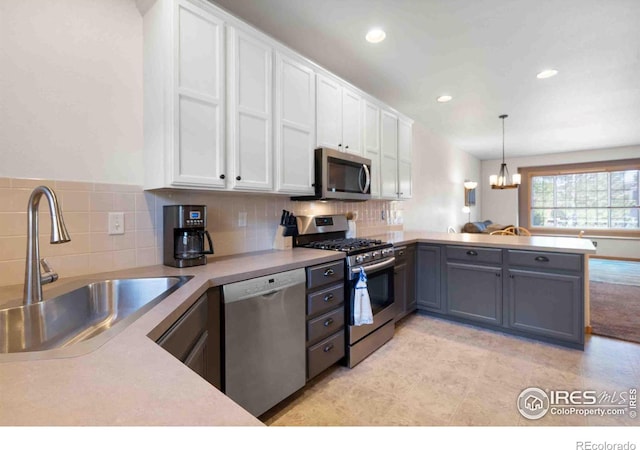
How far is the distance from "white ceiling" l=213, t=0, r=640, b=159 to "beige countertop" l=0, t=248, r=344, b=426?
2173 mm

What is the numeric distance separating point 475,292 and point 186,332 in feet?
8.91

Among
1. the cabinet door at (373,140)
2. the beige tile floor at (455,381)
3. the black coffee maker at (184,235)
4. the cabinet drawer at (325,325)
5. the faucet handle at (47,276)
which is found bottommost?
the beige tile floor at (455,381)

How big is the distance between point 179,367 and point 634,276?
285 inches

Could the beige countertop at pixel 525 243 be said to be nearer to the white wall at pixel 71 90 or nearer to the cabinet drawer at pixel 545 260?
the cabinet drawer at pixel 545 260

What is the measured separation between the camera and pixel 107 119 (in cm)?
165

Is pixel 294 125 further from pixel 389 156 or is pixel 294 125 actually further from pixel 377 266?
pixel 389 156

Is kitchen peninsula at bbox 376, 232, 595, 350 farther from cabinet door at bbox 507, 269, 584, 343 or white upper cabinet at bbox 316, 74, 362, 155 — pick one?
white upper cabinet at bbox 316, 74, 362, 155

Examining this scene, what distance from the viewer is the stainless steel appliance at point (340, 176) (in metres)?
2.43

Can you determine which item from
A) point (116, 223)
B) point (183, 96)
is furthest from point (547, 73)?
point (116, 223)

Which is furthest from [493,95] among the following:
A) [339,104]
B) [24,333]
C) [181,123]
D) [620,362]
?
[24,333]

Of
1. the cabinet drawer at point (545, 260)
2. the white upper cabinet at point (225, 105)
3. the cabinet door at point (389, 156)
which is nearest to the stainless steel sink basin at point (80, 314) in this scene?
the white upper cabinet at point (225, 105)

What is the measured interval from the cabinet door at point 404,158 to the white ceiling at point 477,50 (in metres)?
0.40

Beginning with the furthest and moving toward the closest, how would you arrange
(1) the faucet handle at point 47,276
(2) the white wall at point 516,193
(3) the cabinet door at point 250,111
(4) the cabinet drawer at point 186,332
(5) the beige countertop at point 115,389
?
(2) the white wall at point 516,193 < (3) the cabinet door at point 250,111 < (1) the faucet handle at point 47,276 < (4) the cabinet drawer at point 186,332 < (5) the beige countertop at point 115,389
